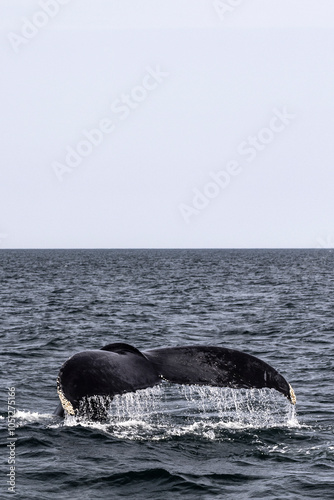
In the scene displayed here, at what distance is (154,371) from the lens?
8.00 metres

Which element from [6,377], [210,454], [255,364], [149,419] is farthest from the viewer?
[6,377]

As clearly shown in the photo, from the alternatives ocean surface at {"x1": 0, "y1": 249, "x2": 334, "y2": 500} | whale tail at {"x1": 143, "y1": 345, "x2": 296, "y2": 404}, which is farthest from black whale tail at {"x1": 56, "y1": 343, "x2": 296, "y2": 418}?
ocean surface at {"x1": 0, "y1": 249, "x2": 334, "y2": 500}

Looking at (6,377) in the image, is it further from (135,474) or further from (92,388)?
(92,388)

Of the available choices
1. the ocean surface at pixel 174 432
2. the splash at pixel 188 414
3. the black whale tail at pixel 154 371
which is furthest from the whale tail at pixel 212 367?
the splash at pixel 188 414

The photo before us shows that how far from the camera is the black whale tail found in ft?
24.0

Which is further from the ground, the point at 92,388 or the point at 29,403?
the point at 92,388

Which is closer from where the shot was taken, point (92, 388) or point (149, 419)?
point (92, 388)

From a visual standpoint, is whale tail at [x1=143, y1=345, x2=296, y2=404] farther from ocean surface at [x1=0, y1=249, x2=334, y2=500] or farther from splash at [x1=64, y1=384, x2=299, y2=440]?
splash at [x1=64, y1=384, x2=299, y2=440]

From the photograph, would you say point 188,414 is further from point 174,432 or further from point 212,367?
point 212,367

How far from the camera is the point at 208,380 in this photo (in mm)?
8109

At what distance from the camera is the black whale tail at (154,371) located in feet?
24.0

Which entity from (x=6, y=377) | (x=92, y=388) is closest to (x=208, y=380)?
(x=92, y=388)

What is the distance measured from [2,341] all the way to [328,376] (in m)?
10.2

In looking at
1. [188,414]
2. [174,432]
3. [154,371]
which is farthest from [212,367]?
[188,414]
